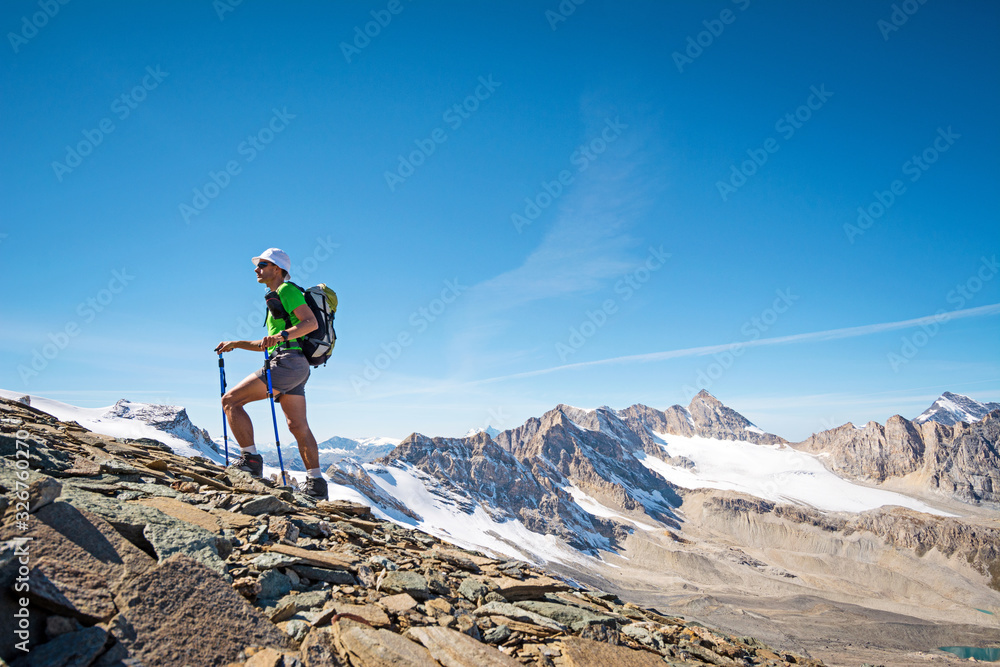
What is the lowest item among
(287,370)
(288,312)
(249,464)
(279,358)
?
(249,464)

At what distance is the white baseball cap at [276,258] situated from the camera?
944 centimetres

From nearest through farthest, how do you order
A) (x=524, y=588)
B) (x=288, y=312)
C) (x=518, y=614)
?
1. (x=518, y=614)
2. (x=524, y=588)
3. (x=288, y=312)

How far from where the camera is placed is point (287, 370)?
9.23 meters

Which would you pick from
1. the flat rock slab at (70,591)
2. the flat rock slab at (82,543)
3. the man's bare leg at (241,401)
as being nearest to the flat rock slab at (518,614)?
the flat rock slab at (82,543)

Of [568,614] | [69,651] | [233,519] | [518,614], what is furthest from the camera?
[233,519]

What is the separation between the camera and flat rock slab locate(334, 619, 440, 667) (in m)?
3.96

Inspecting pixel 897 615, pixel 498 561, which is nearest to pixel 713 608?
pixel 897 615

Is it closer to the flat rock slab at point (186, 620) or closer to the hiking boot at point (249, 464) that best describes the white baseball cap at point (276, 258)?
the hiking boot at point (249, 464)

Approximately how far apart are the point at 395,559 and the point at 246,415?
5182 millimetres

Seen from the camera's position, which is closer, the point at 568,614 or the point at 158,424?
the point at 568,614

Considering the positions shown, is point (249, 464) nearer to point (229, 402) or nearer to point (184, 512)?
point (229, 402)

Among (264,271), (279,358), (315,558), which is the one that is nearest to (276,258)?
(264,271)

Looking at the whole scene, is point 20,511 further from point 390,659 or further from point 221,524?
point 390,659

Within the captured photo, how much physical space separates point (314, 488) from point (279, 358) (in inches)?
124
